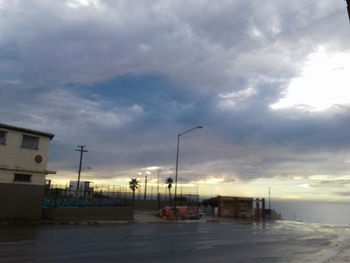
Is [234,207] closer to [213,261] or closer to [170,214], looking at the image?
[170,214]

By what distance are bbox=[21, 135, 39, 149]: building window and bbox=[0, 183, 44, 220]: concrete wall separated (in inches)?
129

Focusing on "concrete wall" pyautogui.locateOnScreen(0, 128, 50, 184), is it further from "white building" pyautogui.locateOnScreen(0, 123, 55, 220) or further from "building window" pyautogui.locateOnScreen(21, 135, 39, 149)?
"building window" pyautogui.locateOnScreen(21, 135, 39, 149)

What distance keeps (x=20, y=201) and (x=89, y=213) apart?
662cm

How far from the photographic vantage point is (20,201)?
96.7ft

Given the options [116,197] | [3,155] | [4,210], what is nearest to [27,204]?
[4,210]

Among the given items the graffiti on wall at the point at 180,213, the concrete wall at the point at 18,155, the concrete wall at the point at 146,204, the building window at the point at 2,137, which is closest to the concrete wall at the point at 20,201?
the concrete wall at the point at 18,155

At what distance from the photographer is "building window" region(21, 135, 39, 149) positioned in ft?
101

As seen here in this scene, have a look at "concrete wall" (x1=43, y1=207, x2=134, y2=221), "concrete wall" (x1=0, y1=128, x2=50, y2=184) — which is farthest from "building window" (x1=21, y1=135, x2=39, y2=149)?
"concrete wall" (x1=43, y1=207, x2=134, y2=221)

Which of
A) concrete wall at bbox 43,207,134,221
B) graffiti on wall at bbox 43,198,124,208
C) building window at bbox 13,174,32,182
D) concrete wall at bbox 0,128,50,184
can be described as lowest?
concrete wall at bbox 43,207,134,221

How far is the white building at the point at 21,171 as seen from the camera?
2891cm

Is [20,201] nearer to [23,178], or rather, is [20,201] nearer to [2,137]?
[23,178]

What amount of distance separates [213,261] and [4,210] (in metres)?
20.6

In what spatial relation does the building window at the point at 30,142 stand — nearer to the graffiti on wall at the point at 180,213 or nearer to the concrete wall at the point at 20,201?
the concrete wall at the point at 20,201

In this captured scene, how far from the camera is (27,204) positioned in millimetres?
29844
